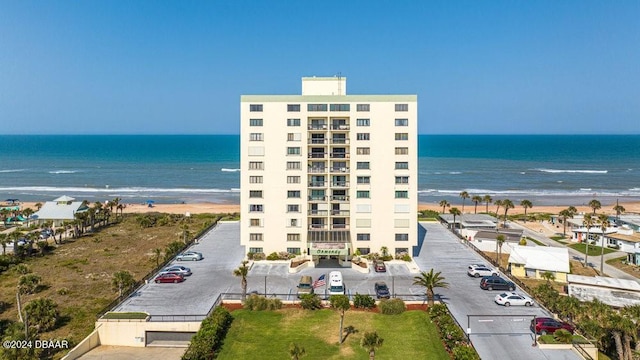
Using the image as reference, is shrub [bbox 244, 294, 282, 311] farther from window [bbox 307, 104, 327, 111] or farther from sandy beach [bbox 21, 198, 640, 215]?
sandy beach [bbox 21, 198, 640, 215]

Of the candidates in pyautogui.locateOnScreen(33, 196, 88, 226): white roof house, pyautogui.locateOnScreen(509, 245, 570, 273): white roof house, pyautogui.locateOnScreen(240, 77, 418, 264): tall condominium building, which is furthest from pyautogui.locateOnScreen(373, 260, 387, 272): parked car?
pyautogui.locateOnScreen(33, 196, 88, 226): white roof house

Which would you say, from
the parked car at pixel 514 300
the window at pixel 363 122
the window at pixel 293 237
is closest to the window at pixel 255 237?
the window at pixel 293 237

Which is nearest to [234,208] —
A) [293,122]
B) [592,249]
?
[293,122]

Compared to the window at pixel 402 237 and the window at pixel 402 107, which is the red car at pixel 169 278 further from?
the window at pixel 402 107

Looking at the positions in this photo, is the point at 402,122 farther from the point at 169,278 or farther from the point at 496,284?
the point at 169,278

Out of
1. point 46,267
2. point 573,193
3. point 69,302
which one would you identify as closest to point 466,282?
point 69,302

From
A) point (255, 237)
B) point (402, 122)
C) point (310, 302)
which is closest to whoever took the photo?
point (310, 302)

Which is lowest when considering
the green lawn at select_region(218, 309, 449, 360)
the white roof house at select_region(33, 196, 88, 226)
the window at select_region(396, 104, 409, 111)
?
the green lawn at select_region(218, 309, 449, 360)
